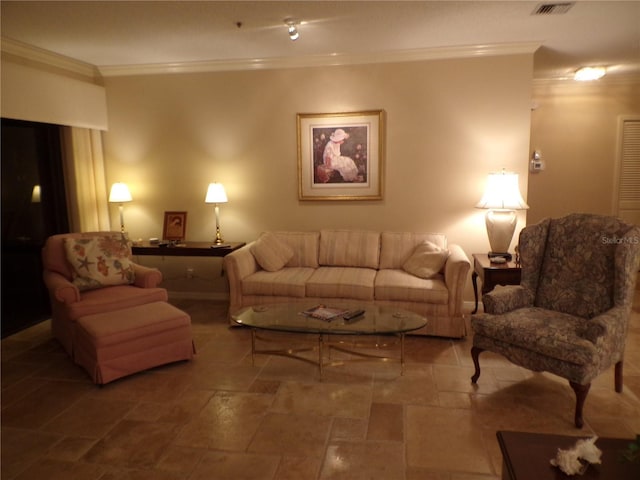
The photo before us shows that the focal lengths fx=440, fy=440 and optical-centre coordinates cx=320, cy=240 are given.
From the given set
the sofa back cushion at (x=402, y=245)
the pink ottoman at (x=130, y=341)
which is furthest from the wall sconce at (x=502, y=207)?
the pink ottoman at (x=130, y=341)

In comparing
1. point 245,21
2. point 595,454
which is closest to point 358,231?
point 245,21

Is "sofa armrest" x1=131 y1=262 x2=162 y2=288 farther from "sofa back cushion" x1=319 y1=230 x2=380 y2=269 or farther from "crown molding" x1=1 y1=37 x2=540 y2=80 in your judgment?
"crown molding" x1=1 y1=37 x2=540 y2=80

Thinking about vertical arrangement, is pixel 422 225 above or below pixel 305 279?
above

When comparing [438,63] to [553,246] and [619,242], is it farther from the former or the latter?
[619,242]

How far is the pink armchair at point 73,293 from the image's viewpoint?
348cm

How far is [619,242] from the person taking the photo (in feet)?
9.14

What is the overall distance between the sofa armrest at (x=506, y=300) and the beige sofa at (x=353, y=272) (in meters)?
0.59

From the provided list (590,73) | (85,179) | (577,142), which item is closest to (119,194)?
(85,179)

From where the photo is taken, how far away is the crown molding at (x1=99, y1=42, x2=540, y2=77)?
4305mm

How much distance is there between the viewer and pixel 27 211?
4473 millimetres

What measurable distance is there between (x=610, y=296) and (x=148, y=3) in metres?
3.81

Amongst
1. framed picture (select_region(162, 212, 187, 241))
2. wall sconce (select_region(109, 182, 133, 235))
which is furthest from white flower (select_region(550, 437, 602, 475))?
wall sconce (select_region(109, 182, 133, 235))

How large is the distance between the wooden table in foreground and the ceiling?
9.68 ft

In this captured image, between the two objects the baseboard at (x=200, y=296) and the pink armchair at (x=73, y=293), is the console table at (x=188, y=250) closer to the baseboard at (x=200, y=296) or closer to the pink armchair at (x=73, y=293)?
the pink armchair at (x=73, y=293)
